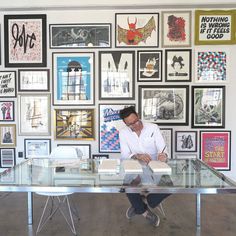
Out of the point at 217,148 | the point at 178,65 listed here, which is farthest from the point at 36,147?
the point at 217,148

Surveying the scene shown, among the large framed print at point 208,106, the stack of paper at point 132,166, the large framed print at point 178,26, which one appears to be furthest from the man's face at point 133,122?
the large framed print at point 178,26

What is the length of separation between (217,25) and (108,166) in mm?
2784

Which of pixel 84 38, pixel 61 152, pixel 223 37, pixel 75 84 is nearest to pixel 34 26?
pixel 84 38

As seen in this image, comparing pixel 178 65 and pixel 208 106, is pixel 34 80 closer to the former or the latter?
pixel 178 65

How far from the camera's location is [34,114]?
4.56 metres

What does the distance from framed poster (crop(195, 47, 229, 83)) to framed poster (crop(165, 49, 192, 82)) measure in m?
0.11

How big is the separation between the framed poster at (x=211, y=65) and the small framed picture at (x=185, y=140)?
78 centimetres

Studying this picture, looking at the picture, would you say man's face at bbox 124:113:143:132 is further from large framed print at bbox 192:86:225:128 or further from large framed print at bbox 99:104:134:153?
large framed print at bbox 192:86:225:128

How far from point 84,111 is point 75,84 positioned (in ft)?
1.35

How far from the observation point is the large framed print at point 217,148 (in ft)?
14.7

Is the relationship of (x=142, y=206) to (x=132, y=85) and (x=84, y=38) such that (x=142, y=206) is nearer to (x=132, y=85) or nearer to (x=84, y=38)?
(x=132, y=85)

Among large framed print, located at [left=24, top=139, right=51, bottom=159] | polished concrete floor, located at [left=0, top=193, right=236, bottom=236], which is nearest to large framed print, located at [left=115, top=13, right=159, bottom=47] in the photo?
large framed print, located at [left=24, top=139, right=51, bottom=159]

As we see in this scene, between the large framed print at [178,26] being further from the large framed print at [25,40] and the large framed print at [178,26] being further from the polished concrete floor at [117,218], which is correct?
the polished concrete floor at [117,218]

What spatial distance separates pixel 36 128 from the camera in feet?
15.0
